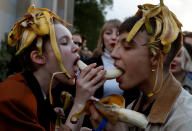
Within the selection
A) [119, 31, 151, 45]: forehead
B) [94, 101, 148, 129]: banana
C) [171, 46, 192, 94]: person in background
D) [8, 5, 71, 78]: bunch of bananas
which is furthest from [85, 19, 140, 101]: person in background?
[94, 101, 148, 129]: banana

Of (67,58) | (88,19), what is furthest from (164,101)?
(88,19)

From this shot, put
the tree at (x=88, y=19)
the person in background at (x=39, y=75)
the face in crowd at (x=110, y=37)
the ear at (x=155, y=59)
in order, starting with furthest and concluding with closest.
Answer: the tree at (x=88, y=19), the face in crowd at (x=110, y=37), the person in background at (x=39, y=75), the ear at (x=155, y=59)

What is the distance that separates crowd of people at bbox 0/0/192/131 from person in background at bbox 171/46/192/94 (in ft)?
6.63

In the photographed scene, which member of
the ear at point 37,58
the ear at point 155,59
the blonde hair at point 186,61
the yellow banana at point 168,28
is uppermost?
the yellow banana at point 168,28

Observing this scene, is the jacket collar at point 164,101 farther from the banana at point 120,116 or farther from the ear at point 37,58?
the ear at point 37,58

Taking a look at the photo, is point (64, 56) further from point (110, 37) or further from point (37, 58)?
point (110, 37)

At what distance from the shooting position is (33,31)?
Answer: 2312 mm

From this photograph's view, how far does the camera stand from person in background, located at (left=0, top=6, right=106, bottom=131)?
2.01 m

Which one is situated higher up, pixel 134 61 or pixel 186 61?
pixel 134 61

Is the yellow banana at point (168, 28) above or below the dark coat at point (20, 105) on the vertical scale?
above

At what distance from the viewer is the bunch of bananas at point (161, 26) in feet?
5.81

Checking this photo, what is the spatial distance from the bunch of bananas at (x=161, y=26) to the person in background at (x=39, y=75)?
54 cm

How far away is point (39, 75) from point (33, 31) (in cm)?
47

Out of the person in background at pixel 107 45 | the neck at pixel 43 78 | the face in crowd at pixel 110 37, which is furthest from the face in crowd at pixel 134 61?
the face in crowd at pixel 110 37
